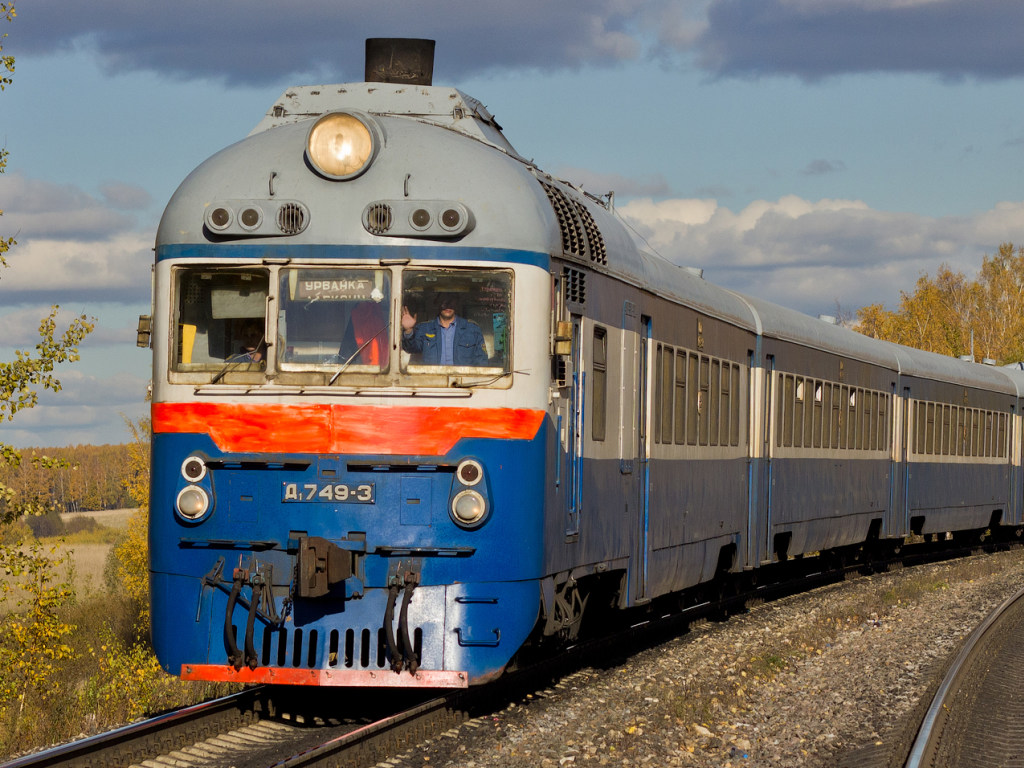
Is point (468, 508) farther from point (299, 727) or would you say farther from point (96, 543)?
point (96, 543)

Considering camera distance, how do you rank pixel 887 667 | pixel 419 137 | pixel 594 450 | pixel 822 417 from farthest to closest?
1. pixel 822 417
2. pixel 887 667
3. pixel 594 450
4. pixel 419 137

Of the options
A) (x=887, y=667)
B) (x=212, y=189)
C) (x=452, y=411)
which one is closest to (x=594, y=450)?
(x=452, y=411)

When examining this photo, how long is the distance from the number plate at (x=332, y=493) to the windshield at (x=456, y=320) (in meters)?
0.70

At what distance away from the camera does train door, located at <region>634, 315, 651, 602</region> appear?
10492 millimetres

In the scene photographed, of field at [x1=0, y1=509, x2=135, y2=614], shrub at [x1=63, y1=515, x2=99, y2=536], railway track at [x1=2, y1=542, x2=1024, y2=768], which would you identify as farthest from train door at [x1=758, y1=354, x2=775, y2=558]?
shrub at [x1=63, y1=515, x2=99, y2=536]

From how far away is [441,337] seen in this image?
8031mm

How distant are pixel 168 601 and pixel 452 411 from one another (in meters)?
1.83

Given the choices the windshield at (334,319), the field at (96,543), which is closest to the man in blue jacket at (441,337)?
the windshield at (334,319)

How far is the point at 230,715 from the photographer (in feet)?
26.2

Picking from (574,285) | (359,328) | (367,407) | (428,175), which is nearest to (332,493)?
A: (367,407)

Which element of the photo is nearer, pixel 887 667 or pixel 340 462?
pixel 340 462

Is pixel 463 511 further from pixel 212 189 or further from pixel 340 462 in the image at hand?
pixel 212 189

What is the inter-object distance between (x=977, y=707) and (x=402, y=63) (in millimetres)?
5729

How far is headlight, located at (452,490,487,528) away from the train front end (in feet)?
0.05
